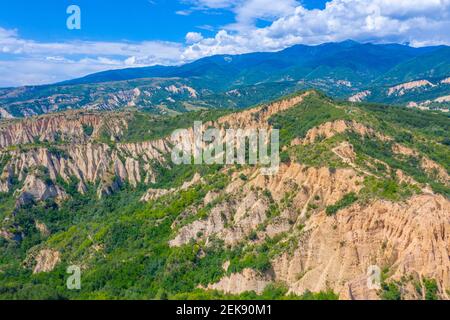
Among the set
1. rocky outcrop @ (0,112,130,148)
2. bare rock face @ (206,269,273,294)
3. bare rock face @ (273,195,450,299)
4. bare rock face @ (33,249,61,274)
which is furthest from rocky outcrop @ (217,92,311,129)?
bare rock face @ (206,269,273,294)

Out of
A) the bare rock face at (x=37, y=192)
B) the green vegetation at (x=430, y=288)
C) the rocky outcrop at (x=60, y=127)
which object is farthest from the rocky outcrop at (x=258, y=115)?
the green vegetation at (x=430, y=288)

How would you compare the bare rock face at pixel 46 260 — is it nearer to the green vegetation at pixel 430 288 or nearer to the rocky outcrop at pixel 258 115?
the rocky outcrop at pixel 258 115

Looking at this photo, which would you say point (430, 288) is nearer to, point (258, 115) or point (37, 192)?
point (258, 115)

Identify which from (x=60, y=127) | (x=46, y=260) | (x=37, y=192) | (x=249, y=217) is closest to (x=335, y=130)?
(x=249, y=217)
